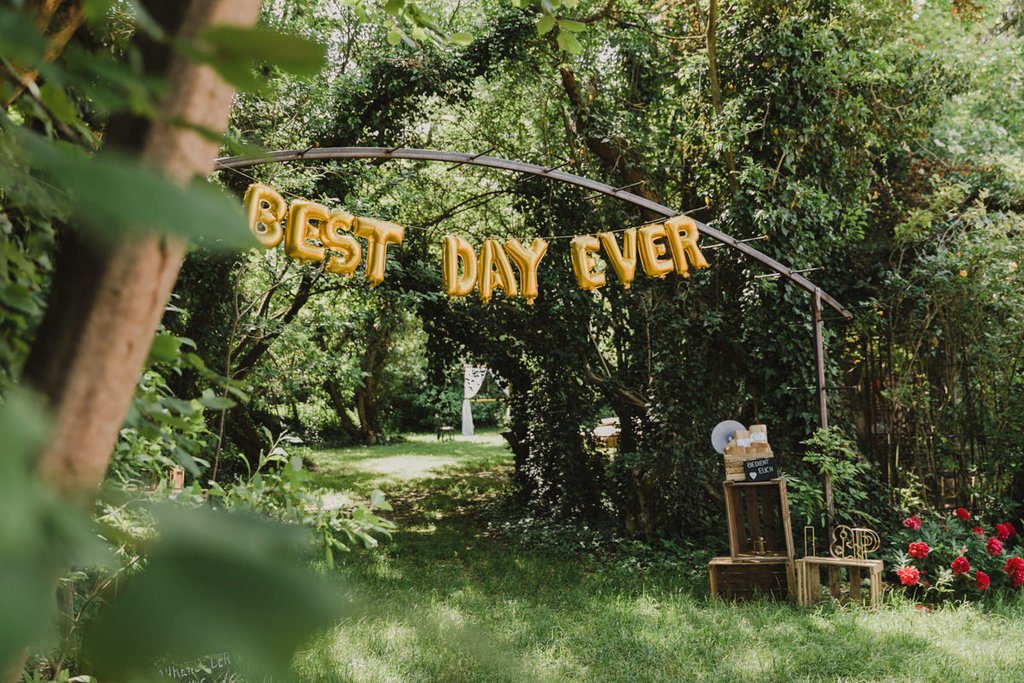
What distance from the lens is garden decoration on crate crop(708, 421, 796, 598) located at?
4.89m

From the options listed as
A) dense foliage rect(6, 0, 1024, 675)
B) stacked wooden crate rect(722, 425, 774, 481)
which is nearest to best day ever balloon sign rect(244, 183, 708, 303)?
dense foliage rect(6, 0, 1024, 675)

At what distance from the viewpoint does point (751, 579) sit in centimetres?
493

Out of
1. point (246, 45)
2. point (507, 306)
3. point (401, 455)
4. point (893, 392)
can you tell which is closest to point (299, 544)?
point (246, 45)

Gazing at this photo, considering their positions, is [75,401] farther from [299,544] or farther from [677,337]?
[677,337]

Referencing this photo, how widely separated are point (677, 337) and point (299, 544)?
6513 mm

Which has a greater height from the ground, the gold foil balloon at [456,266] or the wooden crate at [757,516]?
the gold foil balloon at [456,266]

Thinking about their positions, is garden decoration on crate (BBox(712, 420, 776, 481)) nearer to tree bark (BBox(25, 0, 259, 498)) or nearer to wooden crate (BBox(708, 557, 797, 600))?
wooden crate (BBox(708, 557, 797, 600))

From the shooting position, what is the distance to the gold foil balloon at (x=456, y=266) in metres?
4.84

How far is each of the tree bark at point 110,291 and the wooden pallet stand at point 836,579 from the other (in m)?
5.09

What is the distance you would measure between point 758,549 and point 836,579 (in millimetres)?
522

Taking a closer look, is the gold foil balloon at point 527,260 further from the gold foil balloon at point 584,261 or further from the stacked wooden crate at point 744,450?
the stacked wooden crate at point 744,450

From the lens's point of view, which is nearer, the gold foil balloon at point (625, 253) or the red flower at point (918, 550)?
the red flower at point (918, 550)

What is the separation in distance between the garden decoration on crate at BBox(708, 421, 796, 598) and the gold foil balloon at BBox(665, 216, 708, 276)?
125 centimetres

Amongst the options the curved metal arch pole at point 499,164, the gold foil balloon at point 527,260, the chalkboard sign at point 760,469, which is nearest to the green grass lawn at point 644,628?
the chalkboard sign at point 760,469
